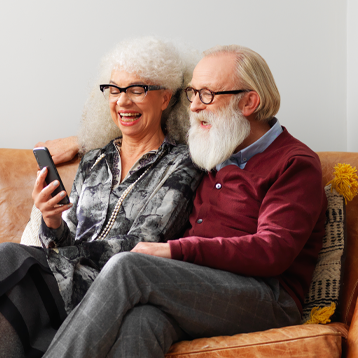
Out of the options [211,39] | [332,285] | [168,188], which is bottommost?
[332,285]

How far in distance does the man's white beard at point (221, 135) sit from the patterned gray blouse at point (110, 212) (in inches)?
4.4

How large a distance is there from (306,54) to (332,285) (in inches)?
52.0

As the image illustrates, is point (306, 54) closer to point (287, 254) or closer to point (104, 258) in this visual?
point (287, 254)

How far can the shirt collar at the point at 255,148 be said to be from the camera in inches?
62.3

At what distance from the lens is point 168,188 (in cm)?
166

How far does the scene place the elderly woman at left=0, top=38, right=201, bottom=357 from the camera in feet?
4.21

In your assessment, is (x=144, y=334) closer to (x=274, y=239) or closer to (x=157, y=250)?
(x=157, y=250)

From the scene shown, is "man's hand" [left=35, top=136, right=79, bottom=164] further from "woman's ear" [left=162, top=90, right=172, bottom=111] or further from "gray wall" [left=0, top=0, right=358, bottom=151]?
"woman's ear" [left=162, top=90, right=172, bottom=111]

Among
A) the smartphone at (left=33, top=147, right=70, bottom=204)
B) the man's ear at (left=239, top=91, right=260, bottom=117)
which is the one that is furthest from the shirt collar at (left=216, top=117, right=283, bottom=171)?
the smartphone at (left=33, top=147, right=70, bottom=204)

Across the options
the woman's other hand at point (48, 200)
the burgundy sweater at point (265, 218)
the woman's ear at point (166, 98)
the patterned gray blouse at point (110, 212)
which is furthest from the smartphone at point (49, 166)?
→ the woman's ear at point (166, 98)

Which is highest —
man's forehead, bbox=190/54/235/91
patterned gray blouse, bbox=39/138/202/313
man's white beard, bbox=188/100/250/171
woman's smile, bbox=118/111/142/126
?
man's forehead, bbox=190/54/235/91

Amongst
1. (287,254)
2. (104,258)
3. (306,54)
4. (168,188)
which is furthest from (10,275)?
(306,54)

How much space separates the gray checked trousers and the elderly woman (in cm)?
22

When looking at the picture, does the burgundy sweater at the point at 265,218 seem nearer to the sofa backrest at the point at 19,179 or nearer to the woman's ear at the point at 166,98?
the sofa backrest at the point at 19,179
